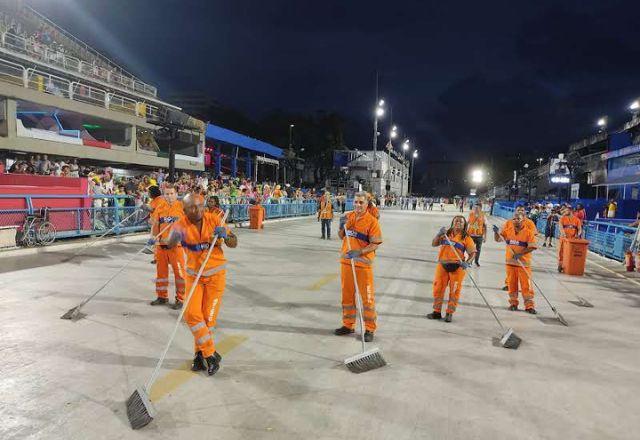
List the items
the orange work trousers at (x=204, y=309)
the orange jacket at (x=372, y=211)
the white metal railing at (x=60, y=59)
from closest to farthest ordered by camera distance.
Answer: the orange work trousers at (x=204, y=309)
the orange jacket at (x=372, y=211)
the white metal railing at (x=60, y=59)

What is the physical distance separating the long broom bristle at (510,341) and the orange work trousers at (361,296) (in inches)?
62.1

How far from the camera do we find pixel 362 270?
5461mm

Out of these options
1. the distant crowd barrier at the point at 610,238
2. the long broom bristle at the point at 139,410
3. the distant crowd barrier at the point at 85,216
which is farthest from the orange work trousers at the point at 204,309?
the distant crowd barrier at the point at 610,238

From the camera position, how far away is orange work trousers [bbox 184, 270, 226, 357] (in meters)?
4.18

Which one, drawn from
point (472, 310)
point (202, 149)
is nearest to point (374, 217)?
point (472, 310)

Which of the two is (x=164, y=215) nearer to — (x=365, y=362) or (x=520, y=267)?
(x=365, y=362)

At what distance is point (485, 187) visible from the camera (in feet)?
393

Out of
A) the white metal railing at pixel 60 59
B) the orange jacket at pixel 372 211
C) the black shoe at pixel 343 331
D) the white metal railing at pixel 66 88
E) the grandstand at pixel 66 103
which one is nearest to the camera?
the black shoe at pixel 343 331

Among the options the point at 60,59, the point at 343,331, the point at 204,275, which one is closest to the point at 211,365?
the point at 204,275

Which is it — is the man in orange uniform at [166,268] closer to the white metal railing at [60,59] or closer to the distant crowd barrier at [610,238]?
the distant crowd barrier at [610,238]

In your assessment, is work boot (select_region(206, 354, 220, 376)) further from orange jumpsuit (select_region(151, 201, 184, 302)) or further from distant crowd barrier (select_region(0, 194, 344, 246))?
distant crowd barrier (select_region(0, 194, 344, 246))

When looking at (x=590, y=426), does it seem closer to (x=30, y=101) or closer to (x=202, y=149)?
(x=30, y=101)

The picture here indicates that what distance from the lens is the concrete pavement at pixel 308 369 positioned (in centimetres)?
346

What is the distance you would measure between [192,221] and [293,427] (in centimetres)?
224
